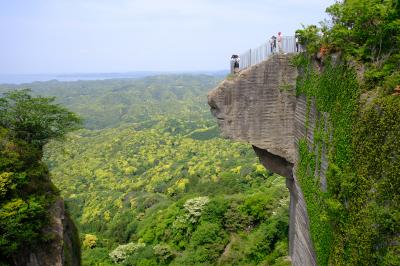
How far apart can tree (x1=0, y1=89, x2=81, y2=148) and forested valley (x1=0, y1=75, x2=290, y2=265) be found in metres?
1.41

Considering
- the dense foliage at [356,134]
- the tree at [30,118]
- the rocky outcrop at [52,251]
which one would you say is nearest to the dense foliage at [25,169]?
the tree at [30,118]

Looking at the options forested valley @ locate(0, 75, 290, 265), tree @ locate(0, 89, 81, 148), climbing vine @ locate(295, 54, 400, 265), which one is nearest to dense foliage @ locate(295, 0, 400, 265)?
climbing vine @ locate(295, 54, 400, 265)

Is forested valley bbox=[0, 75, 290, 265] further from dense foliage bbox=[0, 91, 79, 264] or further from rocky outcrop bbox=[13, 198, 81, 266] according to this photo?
rocky outcrop bbox=[13, 198, 81, 266]

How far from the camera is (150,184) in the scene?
72250 mm

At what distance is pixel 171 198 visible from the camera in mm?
53656

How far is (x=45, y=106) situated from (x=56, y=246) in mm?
6374

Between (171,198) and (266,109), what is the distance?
4181cm

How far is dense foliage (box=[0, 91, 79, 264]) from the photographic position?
41.9ft

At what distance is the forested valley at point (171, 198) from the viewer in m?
23.5

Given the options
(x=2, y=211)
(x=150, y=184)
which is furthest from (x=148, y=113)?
(x=2, y=211)

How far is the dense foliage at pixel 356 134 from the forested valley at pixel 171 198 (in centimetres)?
872

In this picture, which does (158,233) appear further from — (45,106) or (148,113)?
(148,113)

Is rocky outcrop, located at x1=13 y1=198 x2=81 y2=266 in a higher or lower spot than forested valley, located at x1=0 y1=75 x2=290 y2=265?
higher

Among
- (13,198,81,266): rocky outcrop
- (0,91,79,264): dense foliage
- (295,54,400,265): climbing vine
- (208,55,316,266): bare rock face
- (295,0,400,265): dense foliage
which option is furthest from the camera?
(13,198,81,266): rocky outcrop
